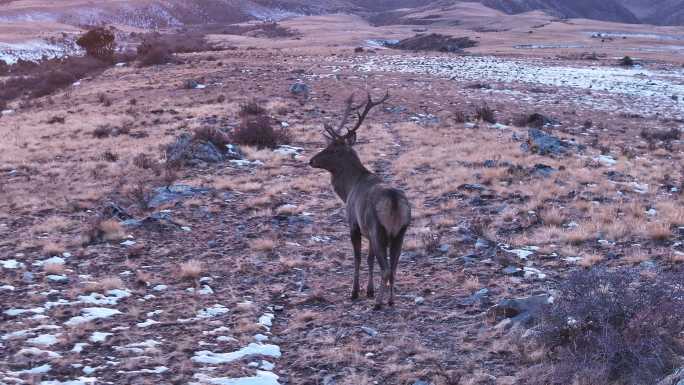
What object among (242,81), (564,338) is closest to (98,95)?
(242,81)

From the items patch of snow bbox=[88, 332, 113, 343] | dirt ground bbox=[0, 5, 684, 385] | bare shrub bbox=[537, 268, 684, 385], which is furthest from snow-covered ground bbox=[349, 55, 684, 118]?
patch of snow bbox=[88, 332, 113, 343]

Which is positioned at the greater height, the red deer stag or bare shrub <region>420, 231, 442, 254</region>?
the red deer stag

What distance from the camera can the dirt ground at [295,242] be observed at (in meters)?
6.86

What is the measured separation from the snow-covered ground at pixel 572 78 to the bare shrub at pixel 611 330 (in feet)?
75.3

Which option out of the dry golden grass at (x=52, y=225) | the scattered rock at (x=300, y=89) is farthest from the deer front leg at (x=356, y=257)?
the scattered rock at (x=300, y=89)

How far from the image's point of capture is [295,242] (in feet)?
36.8

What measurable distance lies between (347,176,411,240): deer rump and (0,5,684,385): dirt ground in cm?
110

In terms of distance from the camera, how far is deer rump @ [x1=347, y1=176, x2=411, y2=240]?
7730 mm

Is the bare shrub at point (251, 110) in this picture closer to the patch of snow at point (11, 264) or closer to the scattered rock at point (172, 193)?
the scattered rock at point (172, 193)

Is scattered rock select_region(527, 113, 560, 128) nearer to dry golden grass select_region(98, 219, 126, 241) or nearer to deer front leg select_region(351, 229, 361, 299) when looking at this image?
deer front leg select_region(351, 229, 361, 299)

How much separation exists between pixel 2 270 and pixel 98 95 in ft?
73.8

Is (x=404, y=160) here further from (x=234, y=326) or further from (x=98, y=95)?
(x=98, y=95)

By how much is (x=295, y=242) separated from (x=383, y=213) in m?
3.78

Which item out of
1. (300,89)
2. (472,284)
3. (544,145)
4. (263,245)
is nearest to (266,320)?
(263,245)
